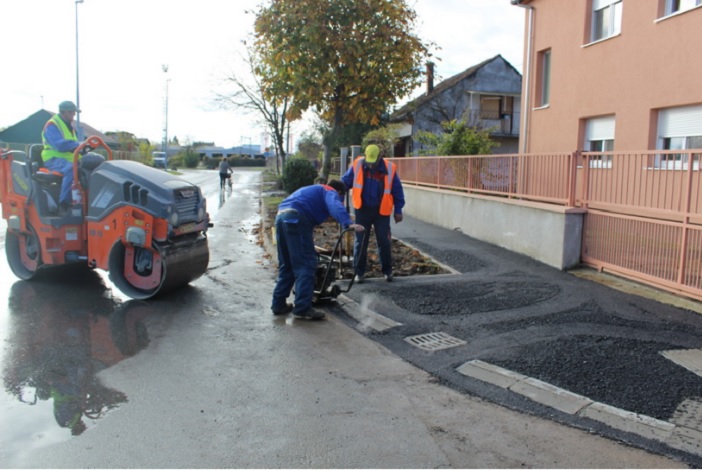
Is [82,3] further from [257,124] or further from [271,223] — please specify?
[271,223]

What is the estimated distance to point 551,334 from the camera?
5469mm

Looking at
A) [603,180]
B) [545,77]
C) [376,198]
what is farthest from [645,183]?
[545,77]

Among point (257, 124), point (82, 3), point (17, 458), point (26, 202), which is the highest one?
point (82, 3)

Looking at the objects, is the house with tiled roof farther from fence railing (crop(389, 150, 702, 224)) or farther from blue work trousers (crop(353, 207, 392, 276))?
blue work trousers (crop(353, 207, 392, 276))

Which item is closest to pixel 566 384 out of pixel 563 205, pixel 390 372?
pixel 390 372

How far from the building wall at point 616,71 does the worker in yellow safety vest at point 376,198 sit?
21.7ft

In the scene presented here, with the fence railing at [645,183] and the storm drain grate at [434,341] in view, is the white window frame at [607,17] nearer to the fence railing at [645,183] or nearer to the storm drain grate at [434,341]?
the fence railing at [645,183]

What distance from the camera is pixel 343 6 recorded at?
10430mm

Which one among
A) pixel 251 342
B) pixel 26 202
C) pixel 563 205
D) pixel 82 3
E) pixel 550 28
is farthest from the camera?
pixel 82 3

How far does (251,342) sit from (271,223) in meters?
7.29

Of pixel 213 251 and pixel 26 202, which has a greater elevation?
Result: pixel 26 202

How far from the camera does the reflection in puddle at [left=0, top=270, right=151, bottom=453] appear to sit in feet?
12.2

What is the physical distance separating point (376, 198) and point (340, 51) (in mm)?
4073

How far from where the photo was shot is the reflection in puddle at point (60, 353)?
3711 mm
